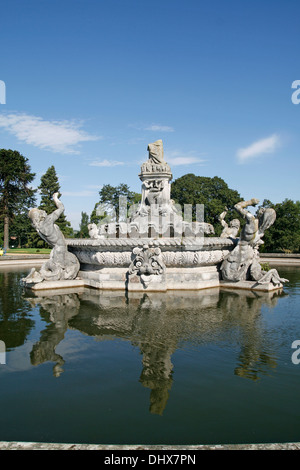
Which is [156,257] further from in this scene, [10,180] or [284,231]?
[10,180]

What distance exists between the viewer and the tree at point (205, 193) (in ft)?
143

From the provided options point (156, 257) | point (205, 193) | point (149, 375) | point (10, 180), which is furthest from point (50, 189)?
point (149, 375)

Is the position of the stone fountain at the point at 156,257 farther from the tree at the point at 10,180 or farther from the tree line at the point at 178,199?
the tree at the point at 10,180

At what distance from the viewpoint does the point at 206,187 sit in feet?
151

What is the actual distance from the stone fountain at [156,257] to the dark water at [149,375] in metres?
2.46

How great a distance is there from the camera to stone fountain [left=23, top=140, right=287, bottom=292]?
10.7 metres

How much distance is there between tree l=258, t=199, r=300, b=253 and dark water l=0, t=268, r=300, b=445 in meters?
27.0

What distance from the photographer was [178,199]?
4578 cm

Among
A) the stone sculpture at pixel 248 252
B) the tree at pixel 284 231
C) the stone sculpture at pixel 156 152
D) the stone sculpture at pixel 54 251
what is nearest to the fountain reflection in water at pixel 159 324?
the stone sculpture at pixel 248 252

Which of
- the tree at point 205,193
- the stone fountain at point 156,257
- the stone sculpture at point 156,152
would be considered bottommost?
the stone fountain at point 156,257

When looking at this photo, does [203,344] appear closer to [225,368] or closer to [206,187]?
[225,368]

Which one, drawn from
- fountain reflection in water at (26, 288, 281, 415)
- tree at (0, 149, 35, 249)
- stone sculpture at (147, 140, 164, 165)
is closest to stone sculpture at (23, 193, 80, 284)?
fountain reflection in water at (26, 288, 281, 415)

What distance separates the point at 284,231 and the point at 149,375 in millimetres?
32714
